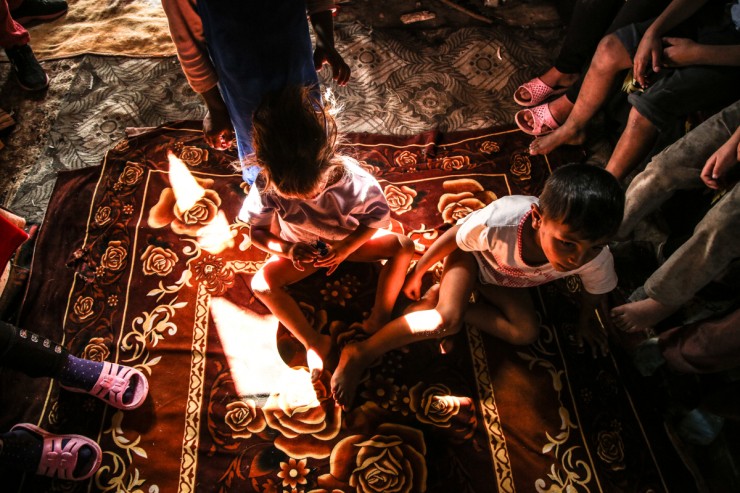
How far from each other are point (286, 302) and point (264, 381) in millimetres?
254

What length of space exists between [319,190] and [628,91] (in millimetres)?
1219

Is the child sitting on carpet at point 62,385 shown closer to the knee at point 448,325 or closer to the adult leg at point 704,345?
the knee at point 448,325

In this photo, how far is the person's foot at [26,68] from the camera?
2033 mm

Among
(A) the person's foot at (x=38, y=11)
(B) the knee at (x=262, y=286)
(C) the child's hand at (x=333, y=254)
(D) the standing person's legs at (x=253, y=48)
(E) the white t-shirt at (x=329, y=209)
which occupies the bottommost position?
(B) the knee at (x=262, y=286)

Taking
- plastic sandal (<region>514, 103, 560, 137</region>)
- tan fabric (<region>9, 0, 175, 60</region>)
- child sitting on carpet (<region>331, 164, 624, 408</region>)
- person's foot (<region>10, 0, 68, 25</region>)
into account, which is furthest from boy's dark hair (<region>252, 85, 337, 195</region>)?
person's foot (<region>10, 0, 68, 25</region>)

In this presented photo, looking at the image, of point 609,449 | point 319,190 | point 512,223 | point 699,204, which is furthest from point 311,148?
point 699,204

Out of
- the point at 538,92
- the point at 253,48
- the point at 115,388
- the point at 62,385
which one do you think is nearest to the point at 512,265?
the point at 253,48

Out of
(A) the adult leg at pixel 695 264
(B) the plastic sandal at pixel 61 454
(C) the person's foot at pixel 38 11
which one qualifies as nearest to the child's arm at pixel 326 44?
(A) the adult leg at pixel 695 264

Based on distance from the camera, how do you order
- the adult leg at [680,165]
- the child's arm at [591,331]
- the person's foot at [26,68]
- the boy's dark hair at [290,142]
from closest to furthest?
1. the boy's dark hair at [290,142]
2. the adult leg at [680,165]
3. the child's arm at [591,331]
4. the person's foot at [26,68]

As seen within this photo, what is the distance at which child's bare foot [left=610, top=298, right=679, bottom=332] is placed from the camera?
144cm

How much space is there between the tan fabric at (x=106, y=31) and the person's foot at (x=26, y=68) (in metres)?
0.14

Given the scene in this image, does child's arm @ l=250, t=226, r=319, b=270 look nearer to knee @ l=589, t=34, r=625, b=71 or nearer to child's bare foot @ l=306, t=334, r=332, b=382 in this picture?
child's bare foot @ l=306, t=334, r=332, b=382

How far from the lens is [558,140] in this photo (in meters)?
1.85

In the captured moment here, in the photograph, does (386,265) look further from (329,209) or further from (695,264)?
(695,264)
